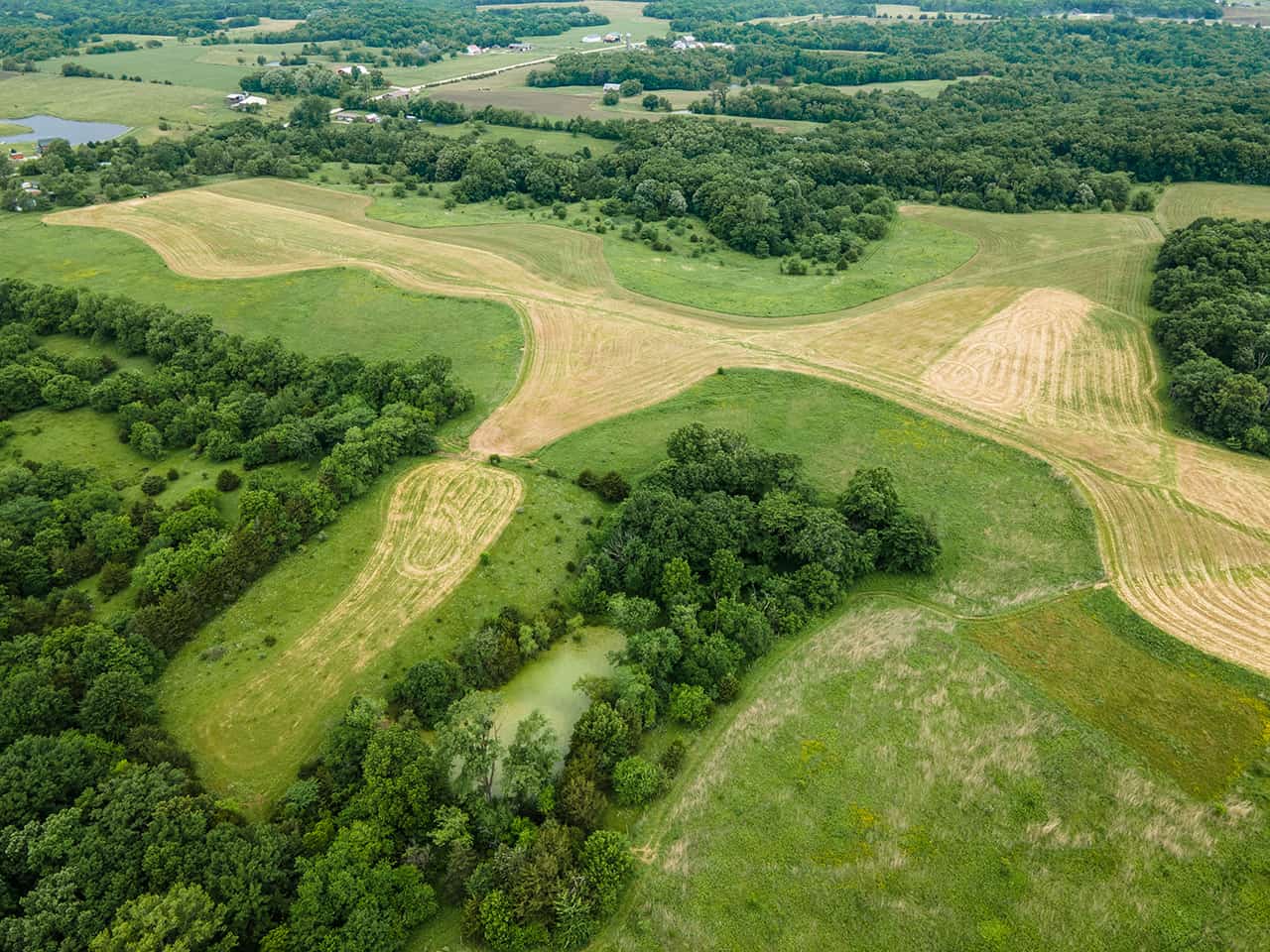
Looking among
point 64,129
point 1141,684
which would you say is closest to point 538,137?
point 64,129

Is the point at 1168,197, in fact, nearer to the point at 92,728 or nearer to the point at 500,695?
the point at 500,695

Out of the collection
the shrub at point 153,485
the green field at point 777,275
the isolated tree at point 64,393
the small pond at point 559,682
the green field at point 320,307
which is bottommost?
the small pond at point 559,682

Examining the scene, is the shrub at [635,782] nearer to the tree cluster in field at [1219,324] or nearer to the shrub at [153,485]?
the shrub at [153,485]

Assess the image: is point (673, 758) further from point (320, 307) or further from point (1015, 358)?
point (320, 307)

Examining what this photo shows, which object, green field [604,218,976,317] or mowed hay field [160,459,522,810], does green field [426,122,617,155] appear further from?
mowed hay field [160,459,522,810]

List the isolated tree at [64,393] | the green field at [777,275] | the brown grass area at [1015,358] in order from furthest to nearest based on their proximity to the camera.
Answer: the green field at [777,275], the isolated tree at [64,393], the brown grass area at [1015,358]

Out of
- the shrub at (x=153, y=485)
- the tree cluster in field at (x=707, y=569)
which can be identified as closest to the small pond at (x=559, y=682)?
the tree cluster in field at (x=707, y=569)
